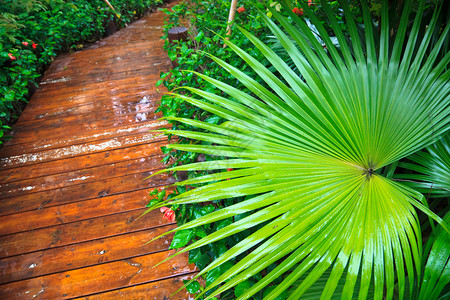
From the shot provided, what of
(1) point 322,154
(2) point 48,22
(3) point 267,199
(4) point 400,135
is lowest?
(2) point 48,22

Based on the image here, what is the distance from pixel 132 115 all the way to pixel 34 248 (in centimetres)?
157

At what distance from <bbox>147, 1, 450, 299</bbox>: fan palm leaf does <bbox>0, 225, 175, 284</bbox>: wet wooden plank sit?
1057 mm

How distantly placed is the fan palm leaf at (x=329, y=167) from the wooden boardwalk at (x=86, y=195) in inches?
39.7

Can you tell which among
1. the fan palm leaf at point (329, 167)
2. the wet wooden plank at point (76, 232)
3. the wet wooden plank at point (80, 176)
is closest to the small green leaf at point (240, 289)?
the fan palm leaf at point (329, 167)

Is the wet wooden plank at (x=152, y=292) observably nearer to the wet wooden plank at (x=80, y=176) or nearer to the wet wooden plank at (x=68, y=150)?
the wet wooden plank at (x=80, y=176)

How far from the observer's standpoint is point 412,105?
101 cm

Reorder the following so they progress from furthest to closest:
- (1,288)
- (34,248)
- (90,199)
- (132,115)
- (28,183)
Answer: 1. (132,115)
2. (28,183)
3. (90,199)
4. (34,248)
5. (1,288)

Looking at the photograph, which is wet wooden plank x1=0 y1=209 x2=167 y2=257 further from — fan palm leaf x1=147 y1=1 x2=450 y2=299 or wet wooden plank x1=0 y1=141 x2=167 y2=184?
fan palm leaf x1=147 y1=1 x2=450 y2=299

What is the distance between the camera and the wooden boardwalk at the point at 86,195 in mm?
1752

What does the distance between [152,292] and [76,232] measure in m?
0.76

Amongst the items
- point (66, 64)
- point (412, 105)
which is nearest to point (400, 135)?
point (412, 105)

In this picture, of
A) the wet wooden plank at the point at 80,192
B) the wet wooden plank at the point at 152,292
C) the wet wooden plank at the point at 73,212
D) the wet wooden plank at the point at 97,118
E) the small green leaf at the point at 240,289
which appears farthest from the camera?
the wet wooden plank at the point at 97,118

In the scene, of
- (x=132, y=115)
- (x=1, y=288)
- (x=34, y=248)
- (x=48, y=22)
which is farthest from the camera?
(x=48, y=22)

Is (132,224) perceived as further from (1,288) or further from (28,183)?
(28,183)
